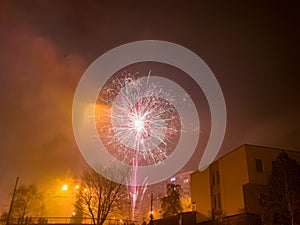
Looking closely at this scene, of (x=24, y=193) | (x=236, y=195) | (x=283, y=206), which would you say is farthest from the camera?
(x=24, y=193)

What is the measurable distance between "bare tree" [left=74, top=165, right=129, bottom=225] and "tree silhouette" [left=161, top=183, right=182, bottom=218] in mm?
16301

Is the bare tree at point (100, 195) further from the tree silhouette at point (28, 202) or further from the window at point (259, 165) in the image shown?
the window at point (259, 165)

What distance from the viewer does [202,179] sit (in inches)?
1922

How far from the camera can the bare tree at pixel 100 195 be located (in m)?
36.2

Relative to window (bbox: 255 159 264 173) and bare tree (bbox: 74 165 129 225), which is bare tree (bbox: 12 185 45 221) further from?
window (bbox: 255 159 264 173)

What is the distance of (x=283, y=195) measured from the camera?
3034cm

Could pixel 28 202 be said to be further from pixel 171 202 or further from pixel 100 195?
pixel 171 202

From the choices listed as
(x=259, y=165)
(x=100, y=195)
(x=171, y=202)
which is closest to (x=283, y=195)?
(x=259, y=165)

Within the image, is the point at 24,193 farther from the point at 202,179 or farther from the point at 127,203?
the point at 202,179

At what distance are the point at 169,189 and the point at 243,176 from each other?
2142 centimetres

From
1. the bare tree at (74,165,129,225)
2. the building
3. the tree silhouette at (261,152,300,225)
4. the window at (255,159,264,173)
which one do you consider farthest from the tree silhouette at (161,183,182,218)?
the tree silhouette at (261,152,300,225)

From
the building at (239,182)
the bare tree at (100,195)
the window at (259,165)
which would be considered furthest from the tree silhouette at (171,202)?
the window at (259,165)

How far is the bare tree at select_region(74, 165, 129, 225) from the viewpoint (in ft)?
119

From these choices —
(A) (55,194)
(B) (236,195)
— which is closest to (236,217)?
(B) (236,195)
